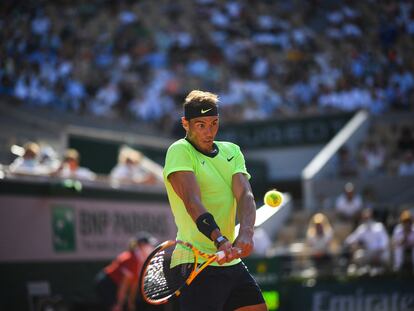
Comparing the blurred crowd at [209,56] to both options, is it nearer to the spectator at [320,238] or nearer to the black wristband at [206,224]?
the spectator at [320,238]

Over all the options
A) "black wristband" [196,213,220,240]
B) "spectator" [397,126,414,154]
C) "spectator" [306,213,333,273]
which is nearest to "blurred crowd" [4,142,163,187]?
"spectator" [306,213,333,273]

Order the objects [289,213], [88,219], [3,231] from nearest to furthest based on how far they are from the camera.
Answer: [3,231], [88,219], [289,213]

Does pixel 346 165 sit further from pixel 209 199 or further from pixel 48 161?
pixel 209 199

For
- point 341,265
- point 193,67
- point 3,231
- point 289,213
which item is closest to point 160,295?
point 3,231

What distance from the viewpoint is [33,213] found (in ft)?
37.8

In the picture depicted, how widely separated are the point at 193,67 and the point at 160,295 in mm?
18235

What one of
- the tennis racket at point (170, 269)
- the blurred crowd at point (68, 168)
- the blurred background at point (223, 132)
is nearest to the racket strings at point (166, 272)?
the tennis racket at point (170, 269)

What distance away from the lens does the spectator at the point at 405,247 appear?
40.1 feet

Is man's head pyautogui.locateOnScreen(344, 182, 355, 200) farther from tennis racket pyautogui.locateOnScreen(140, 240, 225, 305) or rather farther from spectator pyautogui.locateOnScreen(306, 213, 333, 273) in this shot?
tennis racket pyautogui.locateOnScreen(140, 240, 225, 305)

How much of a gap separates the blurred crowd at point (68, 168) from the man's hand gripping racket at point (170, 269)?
6.54 m

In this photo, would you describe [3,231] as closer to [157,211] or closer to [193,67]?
[157,211]

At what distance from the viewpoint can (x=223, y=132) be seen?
2100cm

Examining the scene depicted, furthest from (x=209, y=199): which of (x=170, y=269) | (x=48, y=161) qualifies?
(x=48, y=161)

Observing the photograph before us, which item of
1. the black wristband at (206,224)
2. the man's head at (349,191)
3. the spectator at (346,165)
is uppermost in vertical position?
the spectator at (346,165)
